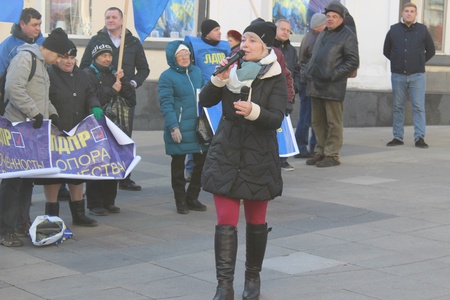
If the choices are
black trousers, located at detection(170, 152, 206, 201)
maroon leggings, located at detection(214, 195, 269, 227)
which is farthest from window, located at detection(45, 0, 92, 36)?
maroon leggings, located at detection(214, 195, 269, 227)

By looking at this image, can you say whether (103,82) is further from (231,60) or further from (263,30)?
(231,60)

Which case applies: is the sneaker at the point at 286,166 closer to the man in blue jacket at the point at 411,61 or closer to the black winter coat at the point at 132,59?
the black winter coat at the point at 132,59

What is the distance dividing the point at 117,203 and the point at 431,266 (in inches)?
145

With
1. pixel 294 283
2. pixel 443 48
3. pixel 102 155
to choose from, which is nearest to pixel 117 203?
pixel 102 155

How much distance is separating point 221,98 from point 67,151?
7.48ft

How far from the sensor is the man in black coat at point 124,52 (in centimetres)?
968

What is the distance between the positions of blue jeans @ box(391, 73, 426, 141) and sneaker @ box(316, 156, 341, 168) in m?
2.11

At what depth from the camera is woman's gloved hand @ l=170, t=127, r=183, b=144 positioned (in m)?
8.80

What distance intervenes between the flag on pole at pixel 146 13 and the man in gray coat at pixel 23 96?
1503 millimetres

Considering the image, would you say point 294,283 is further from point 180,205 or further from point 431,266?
point 180,205

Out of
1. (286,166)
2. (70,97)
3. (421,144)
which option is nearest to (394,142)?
(421,144)

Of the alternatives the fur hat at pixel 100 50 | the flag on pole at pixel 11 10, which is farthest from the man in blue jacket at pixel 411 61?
the flag on pole at pixel 11 10

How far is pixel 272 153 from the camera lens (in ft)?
20.0

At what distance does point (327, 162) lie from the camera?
38.9ft
